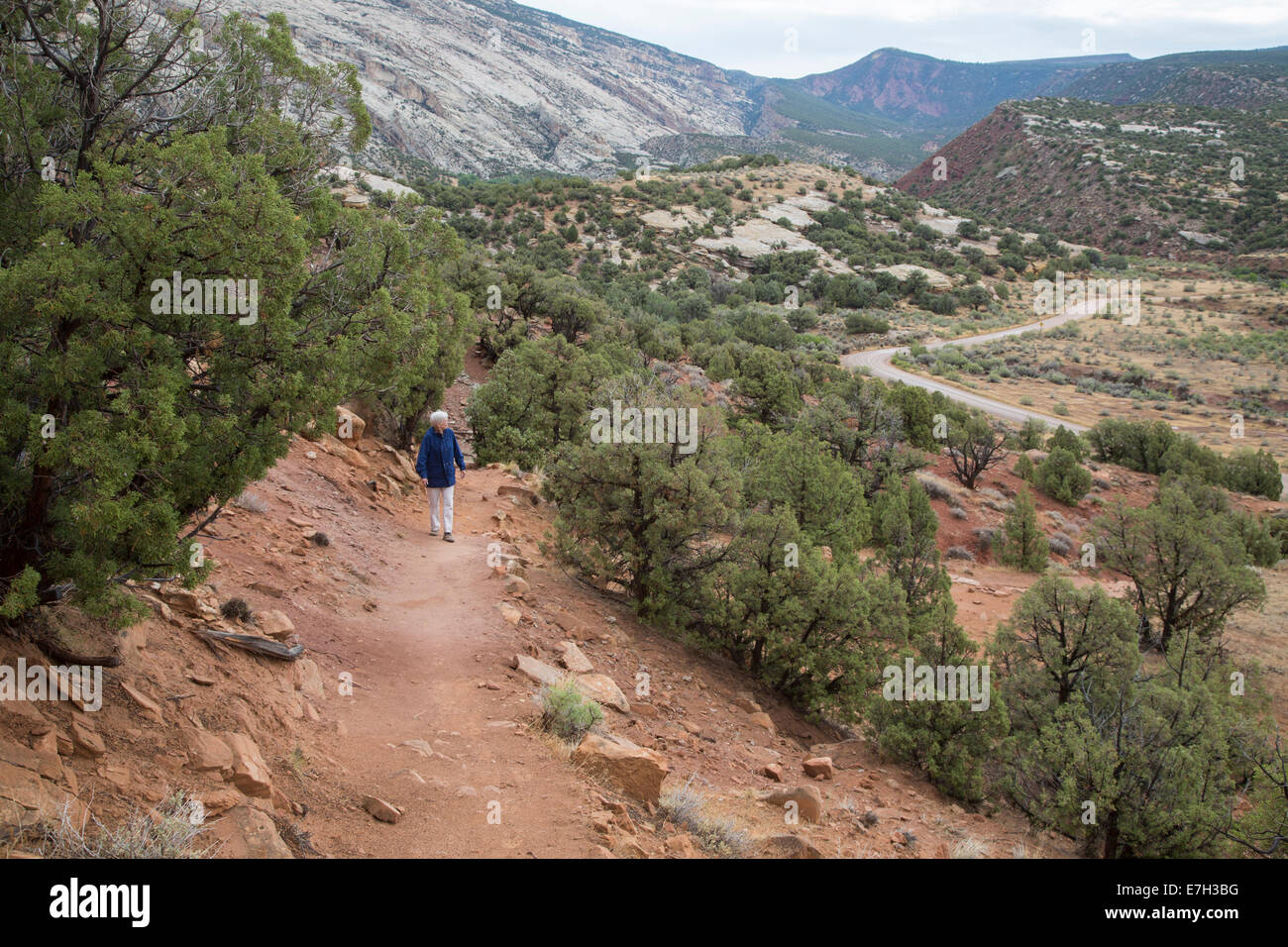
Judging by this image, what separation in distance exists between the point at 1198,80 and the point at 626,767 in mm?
163181

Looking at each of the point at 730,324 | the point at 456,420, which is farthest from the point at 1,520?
the point at 730,324

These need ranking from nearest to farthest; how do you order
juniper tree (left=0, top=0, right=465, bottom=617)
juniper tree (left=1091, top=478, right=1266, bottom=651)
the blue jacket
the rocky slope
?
juniper tree (left=0, top=0, right=465, bottom=617) < the blue jacket < juniper tree (left=1091, top=478, right=1266, bottom=651) < the rocky slope

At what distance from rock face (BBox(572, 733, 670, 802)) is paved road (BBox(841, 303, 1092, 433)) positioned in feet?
102

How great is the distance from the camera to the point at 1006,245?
74125 millimetres

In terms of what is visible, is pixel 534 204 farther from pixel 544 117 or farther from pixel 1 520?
pixel 544 117

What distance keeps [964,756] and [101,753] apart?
760 cm

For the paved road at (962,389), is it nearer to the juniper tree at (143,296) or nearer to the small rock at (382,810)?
the small rock at (382,810)

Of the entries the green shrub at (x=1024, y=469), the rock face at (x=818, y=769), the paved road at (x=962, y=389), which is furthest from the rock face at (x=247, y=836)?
the paved road at (x=962, y=389)

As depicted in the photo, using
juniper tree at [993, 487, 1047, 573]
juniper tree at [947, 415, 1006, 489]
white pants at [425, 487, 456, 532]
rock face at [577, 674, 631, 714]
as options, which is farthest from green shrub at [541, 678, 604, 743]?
juniper tree at [947, 415, 1006, 489]

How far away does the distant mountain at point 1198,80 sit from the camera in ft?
374

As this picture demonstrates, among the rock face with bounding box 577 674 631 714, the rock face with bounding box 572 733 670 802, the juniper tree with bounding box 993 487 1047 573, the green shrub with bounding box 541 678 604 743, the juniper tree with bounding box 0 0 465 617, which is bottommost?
the juniper tree with bounding box 993 487 1047 573

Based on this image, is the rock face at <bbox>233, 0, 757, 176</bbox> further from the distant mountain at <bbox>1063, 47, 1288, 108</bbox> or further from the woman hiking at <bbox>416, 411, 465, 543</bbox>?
the distant mountain at <bbox>1063, 47, 1288, 108</bbox>

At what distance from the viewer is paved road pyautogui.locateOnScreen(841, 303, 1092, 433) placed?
33.8 meters

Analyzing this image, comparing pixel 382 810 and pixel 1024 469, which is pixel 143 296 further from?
pixel 1024 469
